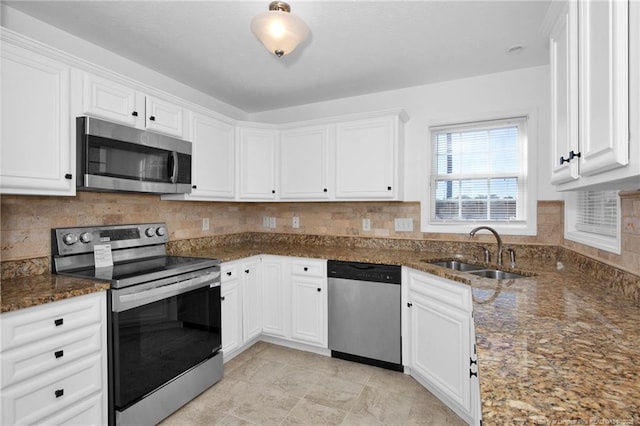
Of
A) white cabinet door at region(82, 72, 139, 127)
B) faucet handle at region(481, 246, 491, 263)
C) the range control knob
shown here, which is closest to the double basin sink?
faucet handle at region(481, 246, 491, 263)

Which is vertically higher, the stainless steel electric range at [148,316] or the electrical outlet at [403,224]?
the electrical outlet at [403,224]

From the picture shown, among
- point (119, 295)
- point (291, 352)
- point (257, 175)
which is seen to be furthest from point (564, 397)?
point (257, 175)

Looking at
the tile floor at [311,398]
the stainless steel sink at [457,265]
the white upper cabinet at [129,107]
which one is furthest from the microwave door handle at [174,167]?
the stainless steel sink at [457,265]

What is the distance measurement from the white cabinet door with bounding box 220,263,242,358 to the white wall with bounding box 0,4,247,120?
1.68 meters

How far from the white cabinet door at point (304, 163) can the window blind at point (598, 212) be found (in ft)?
6.36

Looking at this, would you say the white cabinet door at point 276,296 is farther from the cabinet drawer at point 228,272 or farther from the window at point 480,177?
the window at point 480,177

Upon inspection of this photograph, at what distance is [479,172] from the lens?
Answer: 2895 mm

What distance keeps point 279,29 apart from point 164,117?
1.24 m

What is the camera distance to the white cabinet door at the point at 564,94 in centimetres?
128

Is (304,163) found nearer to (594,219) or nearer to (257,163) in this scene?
(257,163)

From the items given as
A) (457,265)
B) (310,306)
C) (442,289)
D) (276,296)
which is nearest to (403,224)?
(457,265)

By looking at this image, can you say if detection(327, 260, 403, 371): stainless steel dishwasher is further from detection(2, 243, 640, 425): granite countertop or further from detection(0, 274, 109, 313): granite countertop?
detection(0, 274, 109, 313): granite countertop

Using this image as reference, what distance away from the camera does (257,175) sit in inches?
129

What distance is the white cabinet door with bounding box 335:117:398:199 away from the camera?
9.38 feet
